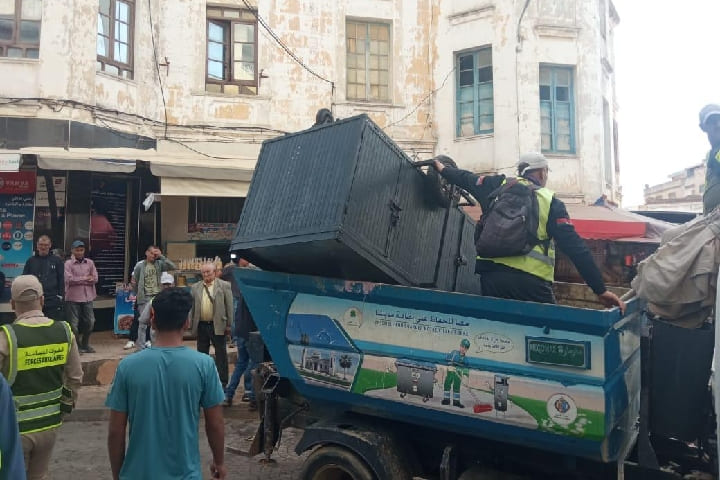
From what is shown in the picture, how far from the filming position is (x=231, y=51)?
12.1 m

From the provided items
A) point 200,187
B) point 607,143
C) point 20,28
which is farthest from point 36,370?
point 607,143

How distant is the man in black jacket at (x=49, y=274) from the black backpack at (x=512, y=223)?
6712mm

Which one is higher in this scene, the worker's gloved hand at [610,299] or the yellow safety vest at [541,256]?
the yellow safety vest at [541,256]

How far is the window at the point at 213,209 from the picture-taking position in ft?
37.0

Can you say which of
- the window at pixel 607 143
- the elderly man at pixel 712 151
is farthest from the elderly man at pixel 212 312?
the window at pixel 607 143

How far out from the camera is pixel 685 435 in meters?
3.18

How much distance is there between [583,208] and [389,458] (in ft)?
30.3

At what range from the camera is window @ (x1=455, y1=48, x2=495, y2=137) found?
13.0 meters

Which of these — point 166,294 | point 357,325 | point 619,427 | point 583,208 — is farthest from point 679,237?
point 583,208

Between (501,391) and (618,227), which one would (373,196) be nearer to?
(501,391)

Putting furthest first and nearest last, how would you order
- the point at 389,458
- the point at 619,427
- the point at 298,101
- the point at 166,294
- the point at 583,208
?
the point at 298,101
the point at 583,208
the point at 389,458
the point at 619,427
the point at 166,294

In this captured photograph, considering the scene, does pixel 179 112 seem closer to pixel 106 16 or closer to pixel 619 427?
pixel 106 16

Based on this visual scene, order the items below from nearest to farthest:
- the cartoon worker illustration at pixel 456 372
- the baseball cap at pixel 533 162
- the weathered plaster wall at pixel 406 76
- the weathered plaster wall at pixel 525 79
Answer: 1. the cartoon worker illustration at pixel 456 372
2. the baseball cap at pixel 533 162
3. the weathered plaster wall at pixel 406 76
4. the weathered plaster wall at pixel 525 79

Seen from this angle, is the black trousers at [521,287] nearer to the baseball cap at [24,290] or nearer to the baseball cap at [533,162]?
the baseball cap at [533,162]
